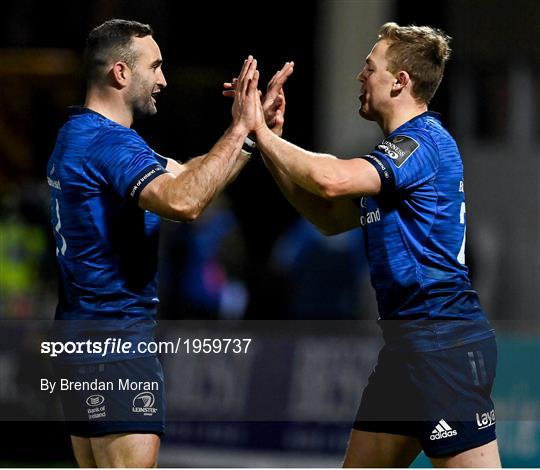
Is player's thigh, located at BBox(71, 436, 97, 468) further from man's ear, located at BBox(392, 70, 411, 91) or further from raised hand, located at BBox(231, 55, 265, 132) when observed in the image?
man's ear, located at BBox(392, 70, 411, 91)

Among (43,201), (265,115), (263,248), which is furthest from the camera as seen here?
(263,248)

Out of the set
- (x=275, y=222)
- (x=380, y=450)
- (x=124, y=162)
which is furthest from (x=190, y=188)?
(x=275, y=222)

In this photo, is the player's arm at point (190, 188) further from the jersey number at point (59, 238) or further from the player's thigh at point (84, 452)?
the player's thigh at point (84, 452)

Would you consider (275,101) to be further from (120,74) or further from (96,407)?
(96,407)

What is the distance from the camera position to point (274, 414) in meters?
9.70

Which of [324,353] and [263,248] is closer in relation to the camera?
[324,353]

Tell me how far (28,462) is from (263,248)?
372cm

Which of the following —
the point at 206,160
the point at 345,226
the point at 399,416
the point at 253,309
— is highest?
the point at 206,160

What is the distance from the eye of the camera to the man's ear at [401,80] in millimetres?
A: 5957

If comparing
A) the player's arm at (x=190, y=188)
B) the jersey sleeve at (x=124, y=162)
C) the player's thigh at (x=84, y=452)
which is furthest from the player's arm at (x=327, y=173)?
the player's thigh at (x=84, y=452)

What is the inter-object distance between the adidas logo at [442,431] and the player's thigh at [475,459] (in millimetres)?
96

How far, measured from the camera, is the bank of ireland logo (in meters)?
5.63

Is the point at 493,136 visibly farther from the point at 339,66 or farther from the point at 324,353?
the point at 324,353

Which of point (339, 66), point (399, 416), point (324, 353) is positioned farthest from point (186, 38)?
point (399, 416)
